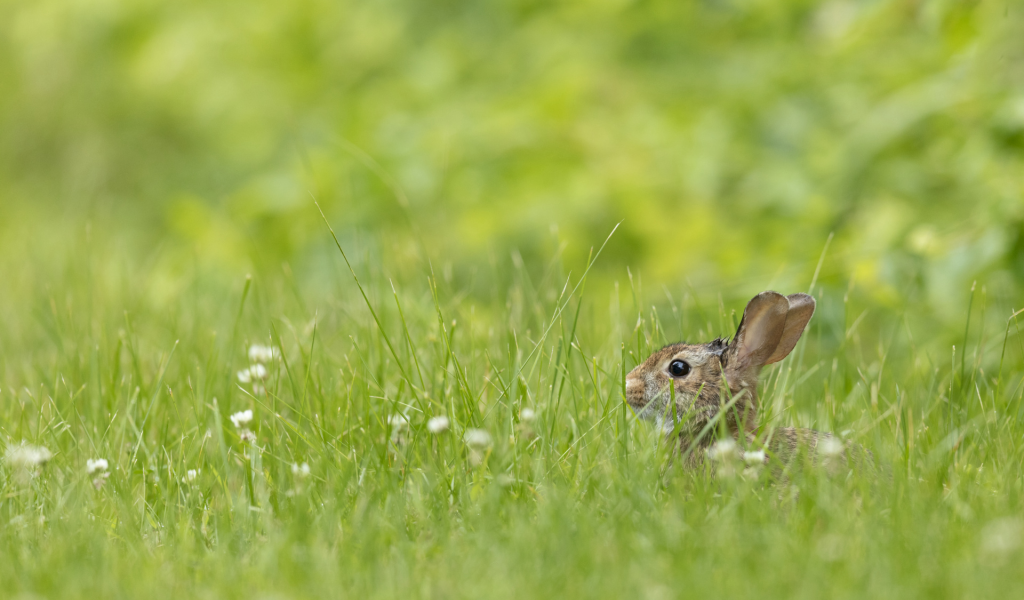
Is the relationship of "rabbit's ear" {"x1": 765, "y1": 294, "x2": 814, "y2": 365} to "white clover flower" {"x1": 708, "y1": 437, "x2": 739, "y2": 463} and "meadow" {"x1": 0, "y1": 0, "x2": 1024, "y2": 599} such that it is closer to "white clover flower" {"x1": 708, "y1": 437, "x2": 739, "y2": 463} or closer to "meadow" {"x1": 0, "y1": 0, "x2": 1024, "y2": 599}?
"meadow" {"x1": 0, "y1": 0, "x2": 1024, "y2": 599}

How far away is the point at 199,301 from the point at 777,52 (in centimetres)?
404

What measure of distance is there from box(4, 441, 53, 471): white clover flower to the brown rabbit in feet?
5.75

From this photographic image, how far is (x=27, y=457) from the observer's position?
322 cm

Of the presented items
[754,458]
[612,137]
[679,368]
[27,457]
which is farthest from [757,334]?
[612,137]

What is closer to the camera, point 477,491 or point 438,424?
point 477,491

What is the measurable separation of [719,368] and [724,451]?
0.65 meters

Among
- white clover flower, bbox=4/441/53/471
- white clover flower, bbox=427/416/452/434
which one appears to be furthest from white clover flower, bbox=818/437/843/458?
white clover flower, bbox=4/441/53/471

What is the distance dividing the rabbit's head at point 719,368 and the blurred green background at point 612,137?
2.59ft

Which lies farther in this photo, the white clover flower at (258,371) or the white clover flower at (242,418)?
the white clover flower at (258,371)

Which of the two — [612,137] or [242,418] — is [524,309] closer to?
[242,418]

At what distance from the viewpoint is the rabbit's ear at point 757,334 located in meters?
3.50

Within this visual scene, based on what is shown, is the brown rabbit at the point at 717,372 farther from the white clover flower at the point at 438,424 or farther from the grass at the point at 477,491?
the white clover flower at the point at 438,424

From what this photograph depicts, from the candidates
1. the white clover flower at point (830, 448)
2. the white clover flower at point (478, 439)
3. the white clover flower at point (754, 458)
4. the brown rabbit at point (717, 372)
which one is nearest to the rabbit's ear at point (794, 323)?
the brown rabbit at point (717, 372)

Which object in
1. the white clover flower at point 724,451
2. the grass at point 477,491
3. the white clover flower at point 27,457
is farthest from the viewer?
the white clover flower at point 27,457
